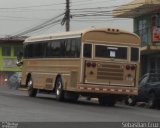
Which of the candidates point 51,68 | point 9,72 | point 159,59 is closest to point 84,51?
point 51,68

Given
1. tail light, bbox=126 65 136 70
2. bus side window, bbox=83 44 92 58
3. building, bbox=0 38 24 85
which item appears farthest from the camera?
building, bbox=0 38 24 85

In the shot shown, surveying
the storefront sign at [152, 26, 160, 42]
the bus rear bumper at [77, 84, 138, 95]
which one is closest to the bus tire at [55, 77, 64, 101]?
the bus rear bumper at [77, 84, 138, 95]

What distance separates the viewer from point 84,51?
26344 mm

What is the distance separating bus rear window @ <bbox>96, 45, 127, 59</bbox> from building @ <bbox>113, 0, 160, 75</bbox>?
1365 cm

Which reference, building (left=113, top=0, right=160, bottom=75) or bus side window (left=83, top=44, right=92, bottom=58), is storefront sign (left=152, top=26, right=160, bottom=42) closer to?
building (left=113, top=0, right=160, bottom=75)

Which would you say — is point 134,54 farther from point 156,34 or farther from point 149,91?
point 156,34

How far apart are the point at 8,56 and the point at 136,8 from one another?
41.1 meters

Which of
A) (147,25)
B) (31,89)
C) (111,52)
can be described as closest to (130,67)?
(111,52)

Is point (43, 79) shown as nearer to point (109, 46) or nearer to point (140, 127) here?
point (109, 46)

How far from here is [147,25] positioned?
45.8 m

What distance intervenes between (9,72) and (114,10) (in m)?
38.2

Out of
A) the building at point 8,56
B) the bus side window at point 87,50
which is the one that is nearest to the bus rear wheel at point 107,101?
the bus side window at point 87,50

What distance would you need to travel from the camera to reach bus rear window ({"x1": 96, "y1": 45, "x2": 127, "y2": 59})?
1046 inches

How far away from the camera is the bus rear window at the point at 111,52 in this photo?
26.6 meters
